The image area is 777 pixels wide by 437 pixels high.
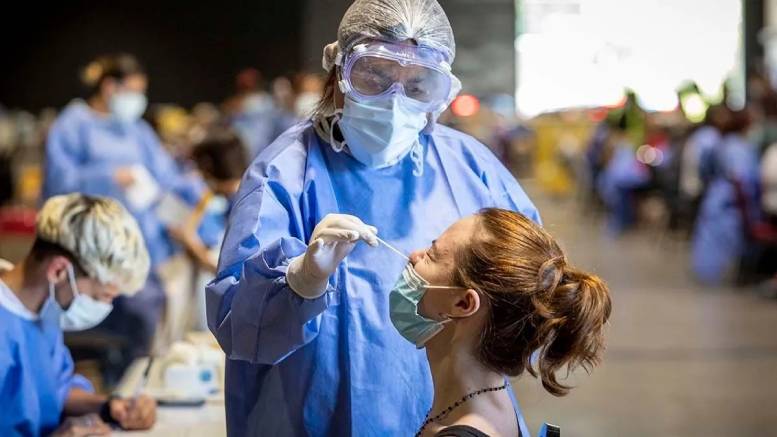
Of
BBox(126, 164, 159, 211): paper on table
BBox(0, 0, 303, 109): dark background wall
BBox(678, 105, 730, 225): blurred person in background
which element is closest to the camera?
BBox(126, 164, 159, 211): paper on table

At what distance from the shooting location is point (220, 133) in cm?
492

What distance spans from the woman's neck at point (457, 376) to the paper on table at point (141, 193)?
3.54 meters

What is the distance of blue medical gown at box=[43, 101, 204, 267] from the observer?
5145 millimetres

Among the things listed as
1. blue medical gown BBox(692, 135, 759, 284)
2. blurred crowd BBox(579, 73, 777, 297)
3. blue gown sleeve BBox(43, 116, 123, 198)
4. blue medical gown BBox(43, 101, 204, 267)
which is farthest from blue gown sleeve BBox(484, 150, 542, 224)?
blue medical gown BBox(692, 135, 759, 284)

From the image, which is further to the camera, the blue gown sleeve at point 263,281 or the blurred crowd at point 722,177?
the blurred crowd at point 722,177

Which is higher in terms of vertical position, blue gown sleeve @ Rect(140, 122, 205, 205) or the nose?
the nose

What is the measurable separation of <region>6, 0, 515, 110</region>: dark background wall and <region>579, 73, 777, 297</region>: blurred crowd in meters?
1.45

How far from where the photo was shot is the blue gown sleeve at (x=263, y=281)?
165cm

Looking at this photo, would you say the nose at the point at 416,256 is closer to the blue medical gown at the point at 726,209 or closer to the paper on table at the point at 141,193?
the paper on table at the point at 141,193

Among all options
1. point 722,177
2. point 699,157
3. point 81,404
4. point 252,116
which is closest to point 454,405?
point 81,404

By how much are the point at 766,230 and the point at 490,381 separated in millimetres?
6284

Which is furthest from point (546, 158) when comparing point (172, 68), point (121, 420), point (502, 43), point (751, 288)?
point (121, 420)

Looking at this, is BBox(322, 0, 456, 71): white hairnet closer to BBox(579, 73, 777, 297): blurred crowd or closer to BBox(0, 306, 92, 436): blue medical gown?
BBox(0, 306, 92, 436): blue medical gown

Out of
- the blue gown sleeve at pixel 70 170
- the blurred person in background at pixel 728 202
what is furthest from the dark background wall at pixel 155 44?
the blue gown sleeve at pixel 70 170
